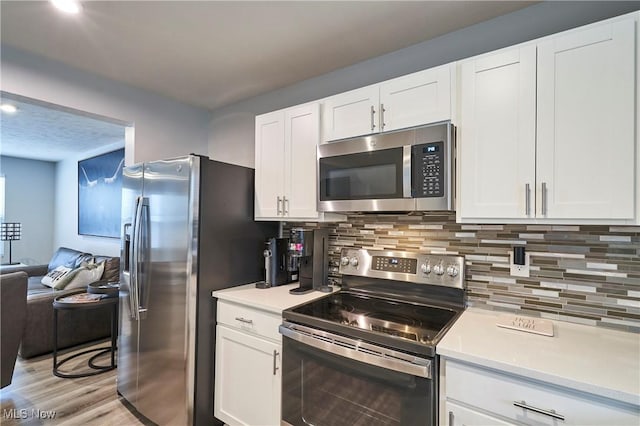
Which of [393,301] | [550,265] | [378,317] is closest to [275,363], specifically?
[378,317]

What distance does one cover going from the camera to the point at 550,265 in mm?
1500

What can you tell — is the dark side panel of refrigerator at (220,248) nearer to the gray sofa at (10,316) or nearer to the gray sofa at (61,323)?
the gray sofa at (10,316)

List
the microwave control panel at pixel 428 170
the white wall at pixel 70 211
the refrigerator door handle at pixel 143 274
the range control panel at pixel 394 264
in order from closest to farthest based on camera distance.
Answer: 1. the microwave control panel at pixel 428 170
2. the range control panel at pixel 394 264
3. the refrigerator door handle at pixel 143 274
4. the white wall at pixel 70 211

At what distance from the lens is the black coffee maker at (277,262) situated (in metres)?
2.16

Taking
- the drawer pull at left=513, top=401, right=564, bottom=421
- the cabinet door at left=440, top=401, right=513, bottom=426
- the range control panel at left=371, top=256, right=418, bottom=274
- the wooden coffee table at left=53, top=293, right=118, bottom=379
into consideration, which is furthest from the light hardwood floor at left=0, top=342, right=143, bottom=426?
the drawer pull at left=513, top=401, right=564, bottom=421

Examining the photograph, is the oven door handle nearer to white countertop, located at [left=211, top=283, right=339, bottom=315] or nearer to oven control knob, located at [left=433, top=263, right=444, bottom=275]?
white countertop, located at [left=211, top=283, right=339, bottom=315]

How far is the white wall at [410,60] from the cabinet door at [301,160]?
0.50 metres

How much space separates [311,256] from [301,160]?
0.64m

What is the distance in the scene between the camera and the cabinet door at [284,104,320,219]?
1.97 m

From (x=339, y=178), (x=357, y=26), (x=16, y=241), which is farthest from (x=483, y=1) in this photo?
(x=16, y=241)

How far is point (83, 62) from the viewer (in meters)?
2.25

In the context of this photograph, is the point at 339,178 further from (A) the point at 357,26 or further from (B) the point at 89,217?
(B) the point at 89,217

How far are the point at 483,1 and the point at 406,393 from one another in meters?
1.90

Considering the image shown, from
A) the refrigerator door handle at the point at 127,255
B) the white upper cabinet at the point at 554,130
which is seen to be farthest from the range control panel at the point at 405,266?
the refrigerator door handle at the point at 127,255
